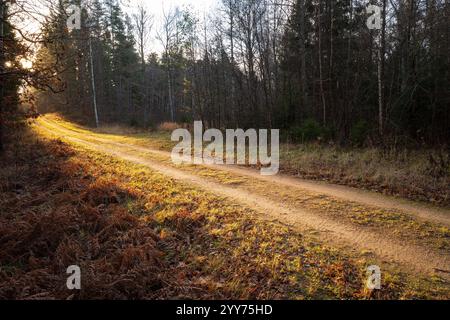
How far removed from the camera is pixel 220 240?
4938 millimetres

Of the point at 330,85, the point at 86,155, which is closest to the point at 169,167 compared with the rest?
the point at 86,155

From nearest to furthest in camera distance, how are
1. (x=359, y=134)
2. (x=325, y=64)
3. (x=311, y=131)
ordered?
(x=359, y=134) → (x=311, y=131) → (x=325, y=64)

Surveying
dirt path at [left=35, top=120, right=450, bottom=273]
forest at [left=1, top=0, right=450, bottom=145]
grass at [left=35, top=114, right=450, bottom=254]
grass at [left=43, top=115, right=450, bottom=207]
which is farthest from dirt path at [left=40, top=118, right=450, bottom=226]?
forest at [left=1, top=0, right=450, bottom=145]

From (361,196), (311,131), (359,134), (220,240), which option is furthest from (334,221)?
(311,131)

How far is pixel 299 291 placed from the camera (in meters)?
3.55

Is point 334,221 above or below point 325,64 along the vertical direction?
below

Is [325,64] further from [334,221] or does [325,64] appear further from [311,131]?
[334,221]

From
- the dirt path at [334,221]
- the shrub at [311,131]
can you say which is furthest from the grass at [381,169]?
the shrub at [311,131]

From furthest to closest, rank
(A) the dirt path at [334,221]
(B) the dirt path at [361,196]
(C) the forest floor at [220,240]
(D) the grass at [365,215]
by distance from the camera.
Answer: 1. (B) the dirt path at [361,196]
2. (D) the grass at [365,215]
3. (A) the dirt path at [334,221]
4. (C) the forest floor at [220,240]

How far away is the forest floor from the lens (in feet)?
12.2

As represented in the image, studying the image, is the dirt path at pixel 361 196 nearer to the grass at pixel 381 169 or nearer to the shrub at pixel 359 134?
the grass at pixel 381 169

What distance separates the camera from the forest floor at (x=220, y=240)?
3717mm
